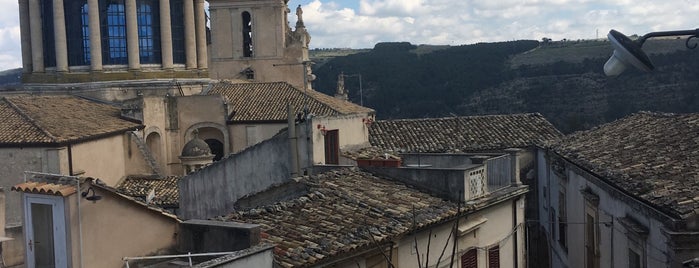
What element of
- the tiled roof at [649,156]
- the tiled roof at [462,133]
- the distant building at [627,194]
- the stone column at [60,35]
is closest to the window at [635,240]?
the distant building at [627,194]

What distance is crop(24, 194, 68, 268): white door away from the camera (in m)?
8.51

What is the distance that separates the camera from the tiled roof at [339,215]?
31.7ft

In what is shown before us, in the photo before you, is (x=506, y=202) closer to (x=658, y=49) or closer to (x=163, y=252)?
(x=163, y=252)

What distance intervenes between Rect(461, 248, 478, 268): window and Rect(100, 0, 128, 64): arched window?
22769mm

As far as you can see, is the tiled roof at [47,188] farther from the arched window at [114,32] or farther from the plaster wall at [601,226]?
the arched window at [114,32]

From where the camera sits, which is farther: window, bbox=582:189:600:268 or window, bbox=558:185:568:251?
window, bbox=558:185:568:251

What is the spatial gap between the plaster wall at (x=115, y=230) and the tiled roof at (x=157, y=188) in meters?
12.2

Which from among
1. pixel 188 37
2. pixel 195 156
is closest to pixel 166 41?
pixel 188 37

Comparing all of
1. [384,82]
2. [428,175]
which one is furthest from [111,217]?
[384,82]

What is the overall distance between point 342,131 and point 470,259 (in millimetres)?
5401

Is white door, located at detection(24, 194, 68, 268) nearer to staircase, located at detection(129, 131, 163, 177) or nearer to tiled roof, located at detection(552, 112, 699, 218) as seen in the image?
tiled roof, located at detection(552, 112, 699, 218)

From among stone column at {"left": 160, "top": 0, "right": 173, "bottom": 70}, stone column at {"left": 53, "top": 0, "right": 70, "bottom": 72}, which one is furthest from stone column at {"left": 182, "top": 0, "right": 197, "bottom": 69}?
stone column at {"left": 53, "top": 0, "right": 70, "bottom": 72}

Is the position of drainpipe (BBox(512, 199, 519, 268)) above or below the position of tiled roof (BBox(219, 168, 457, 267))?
below

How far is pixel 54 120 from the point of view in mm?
23984
